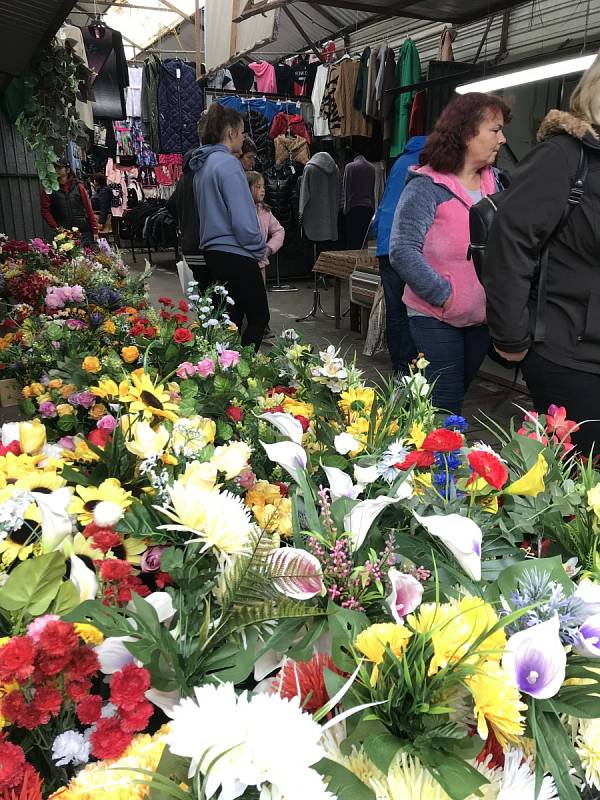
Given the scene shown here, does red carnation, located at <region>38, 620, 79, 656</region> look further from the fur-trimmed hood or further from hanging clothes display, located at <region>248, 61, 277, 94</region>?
hanging clothes display, located at <region>248, 61, 277, 94</region>

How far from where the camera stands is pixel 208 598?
0.70 meters

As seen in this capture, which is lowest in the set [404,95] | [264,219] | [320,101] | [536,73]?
[264,219]

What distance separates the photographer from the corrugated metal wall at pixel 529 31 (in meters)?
5.43

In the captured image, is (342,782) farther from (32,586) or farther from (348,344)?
(348,344)

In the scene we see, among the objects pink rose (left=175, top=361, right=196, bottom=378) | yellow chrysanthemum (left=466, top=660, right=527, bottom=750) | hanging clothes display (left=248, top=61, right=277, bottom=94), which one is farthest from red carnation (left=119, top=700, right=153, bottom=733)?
hanging clothes display (left=248, top=61, right=277, bottom=94)

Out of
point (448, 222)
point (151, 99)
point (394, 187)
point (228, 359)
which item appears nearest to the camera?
Answer: point (228, 359)

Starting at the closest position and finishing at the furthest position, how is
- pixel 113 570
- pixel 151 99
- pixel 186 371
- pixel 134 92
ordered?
pixel 113 570 < pixel 186 371 < pixel 151 99 < pixel 134 92

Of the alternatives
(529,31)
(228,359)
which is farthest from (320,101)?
(228,359)

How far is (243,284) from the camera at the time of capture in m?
3.55

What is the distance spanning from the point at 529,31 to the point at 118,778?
281 inches

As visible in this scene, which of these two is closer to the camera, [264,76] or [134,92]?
[264,76]

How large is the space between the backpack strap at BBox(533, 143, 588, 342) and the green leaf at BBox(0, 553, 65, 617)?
4.49 ft

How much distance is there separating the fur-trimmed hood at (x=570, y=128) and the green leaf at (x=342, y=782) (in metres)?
1.46

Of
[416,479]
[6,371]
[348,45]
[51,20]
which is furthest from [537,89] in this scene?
[416,479]
